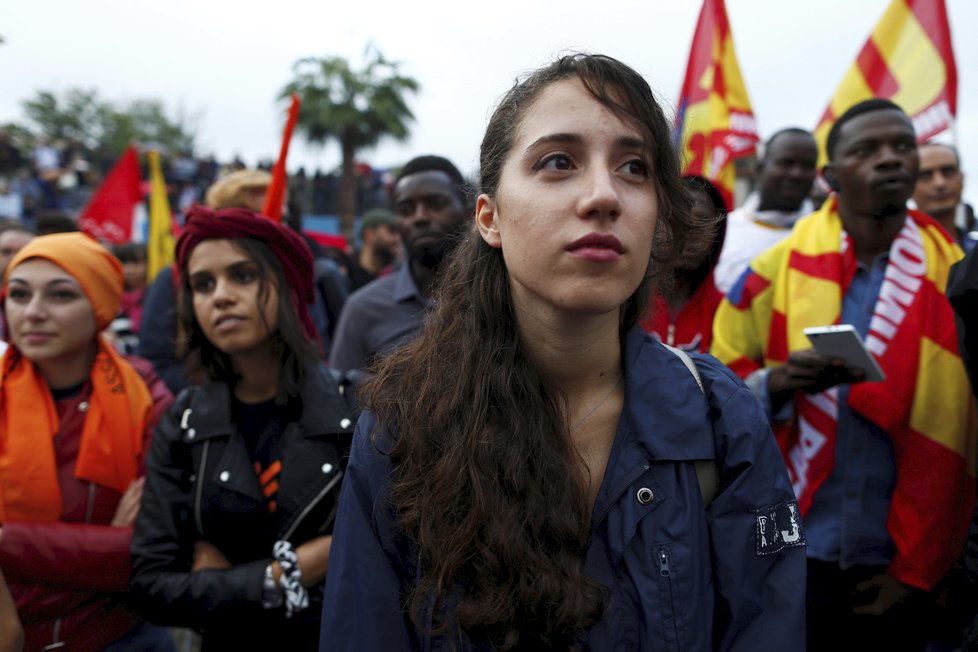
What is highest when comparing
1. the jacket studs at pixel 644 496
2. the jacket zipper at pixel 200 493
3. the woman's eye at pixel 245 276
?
the woman's eye at pixel 245 276

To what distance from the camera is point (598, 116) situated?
1.63 metres

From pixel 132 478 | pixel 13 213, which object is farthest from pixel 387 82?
pixel 132 478

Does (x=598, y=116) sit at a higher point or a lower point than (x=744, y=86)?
lower

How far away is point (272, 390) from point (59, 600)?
0.90 meters

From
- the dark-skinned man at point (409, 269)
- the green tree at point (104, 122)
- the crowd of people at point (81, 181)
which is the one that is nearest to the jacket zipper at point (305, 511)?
the dark-skinned man at point (409, 269)

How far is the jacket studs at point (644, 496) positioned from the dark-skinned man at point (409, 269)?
6.88 ft

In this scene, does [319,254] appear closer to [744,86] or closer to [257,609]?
[744,86]

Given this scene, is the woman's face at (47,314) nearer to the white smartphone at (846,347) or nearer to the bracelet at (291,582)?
the bracelet at (291,582)

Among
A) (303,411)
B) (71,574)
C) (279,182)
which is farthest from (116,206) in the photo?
(303,411)

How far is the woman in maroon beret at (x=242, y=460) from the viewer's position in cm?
224

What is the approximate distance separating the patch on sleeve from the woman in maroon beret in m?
1.21

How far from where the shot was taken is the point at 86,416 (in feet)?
8.90

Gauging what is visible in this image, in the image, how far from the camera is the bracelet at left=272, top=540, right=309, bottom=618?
2225mm

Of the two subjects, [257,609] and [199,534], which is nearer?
[257,609]
